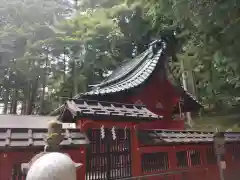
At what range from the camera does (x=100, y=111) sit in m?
6.20

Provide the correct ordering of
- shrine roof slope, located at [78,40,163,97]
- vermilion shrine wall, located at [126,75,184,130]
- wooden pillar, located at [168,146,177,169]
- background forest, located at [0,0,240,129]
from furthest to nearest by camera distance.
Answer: background forest, located at [0,0,240,129] → vermilion shrine wall, located at [126,75,184,130] → shrine roof slope, located at [78,40,163,97] → wooden pillar, located at [168,146,177,169]

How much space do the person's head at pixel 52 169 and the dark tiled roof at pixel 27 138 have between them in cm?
175

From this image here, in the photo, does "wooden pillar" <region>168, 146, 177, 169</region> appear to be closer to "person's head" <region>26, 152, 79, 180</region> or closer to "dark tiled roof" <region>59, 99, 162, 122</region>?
"dark tiled roof" <region>59, 99, 162, 122</region>


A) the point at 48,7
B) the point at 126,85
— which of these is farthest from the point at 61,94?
the point at 126,85

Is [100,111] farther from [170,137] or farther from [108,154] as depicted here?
[170,137]

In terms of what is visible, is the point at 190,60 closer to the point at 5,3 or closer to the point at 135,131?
the point at 135,131

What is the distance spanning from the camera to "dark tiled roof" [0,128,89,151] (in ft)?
15.7

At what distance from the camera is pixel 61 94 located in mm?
20203

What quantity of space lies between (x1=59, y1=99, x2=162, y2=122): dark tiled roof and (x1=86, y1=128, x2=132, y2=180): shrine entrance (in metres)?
0.51

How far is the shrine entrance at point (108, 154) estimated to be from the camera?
629cm

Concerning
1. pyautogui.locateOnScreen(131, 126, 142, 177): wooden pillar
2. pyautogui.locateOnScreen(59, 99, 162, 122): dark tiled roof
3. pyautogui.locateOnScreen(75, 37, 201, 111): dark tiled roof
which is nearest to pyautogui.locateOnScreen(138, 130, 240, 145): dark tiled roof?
pyautogui.locateOnScreen(131, 126, 142, 177): wooden pillar

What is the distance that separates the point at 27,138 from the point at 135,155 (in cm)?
332

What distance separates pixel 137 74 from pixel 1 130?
8283mm

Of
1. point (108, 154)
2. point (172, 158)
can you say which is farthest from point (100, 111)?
point (172, 158)
